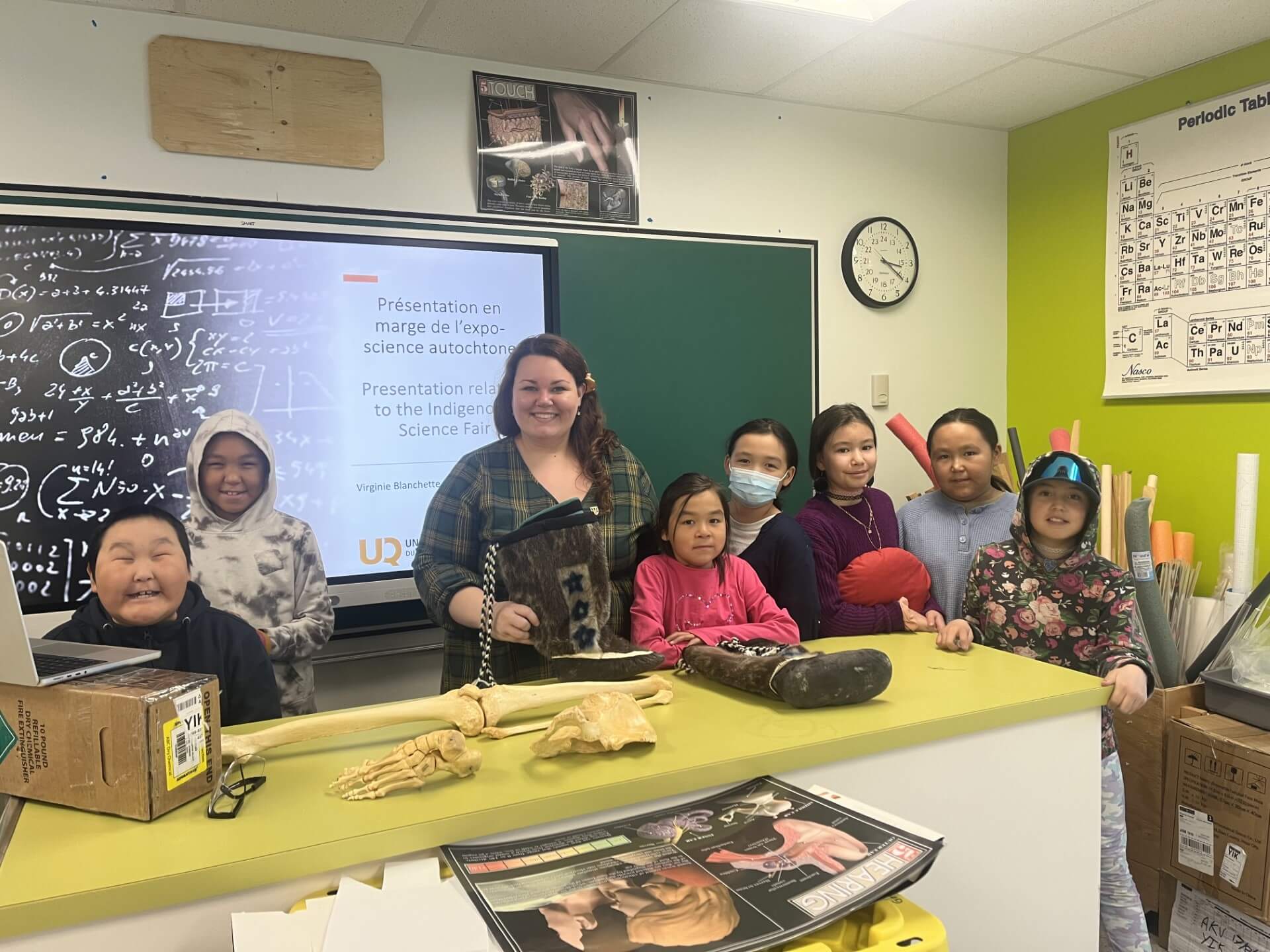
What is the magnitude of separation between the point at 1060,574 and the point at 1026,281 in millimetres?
2109

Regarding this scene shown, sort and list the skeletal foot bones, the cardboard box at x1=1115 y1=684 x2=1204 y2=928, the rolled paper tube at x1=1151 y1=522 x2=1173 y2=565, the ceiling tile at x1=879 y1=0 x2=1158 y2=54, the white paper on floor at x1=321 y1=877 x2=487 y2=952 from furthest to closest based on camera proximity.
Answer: the rolled paper tube at x1=1151 y1=522 x2=1173 y2=565 → the ceiling tile at x1=879 y1=0 x2=1158 y2=54 → the cardboard box at x1=1115 y1=684 x2=1204 y2=928 → the skeletal foot bones → the white paper on floor at x1=321 y1=877 x2=487 y2=952

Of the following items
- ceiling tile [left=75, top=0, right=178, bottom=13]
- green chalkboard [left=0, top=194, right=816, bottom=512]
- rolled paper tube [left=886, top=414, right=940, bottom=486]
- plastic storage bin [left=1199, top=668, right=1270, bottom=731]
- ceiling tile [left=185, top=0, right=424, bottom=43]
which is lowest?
plastic storage bin [left=1199, top=668, right=1270, bottom=731]

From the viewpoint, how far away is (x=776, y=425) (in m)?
2.11

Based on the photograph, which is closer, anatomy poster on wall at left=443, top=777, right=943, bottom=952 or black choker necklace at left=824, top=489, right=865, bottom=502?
anatomy poster on wall at left=443, top=777, right=943, bottom=952

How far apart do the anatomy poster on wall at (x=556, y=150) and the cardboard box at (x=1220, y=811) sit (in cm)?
231

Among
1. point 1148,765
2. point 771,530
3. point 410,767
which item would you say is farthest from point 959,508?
point 410,767

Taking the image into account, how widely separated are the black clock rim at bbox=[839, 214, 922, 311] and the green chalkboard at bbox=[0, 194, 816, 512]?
0.15 metres

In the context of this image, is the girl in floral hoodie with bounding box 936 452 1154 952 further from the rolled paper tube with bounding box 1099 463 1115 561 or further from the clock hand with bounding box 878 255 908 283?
the clock hand with bounding box 878 255 908 283

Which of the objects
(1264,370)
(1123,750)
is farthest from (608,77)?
(1123,750)

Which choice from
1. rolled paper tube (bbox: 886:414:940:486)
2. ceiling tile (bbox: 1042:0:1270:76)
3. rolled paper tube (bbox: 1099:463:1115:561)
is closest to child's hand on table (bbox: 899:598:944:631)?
rolled paper tube (bbox: 886:414:940:486)

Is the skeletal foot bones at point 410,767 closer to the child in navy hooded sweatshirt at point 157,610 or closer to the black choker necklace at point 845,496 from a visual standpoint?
the child in navy hooded sweatshirt at point 157,610

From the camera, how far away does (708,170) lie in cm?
315

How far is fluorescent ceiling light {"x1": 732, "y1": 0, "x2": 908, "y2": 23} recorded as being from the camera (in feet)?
8.02

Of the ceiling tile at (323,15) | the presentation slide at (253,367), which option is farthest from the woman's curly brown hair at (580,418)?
the ceiling tile at (323,15)
